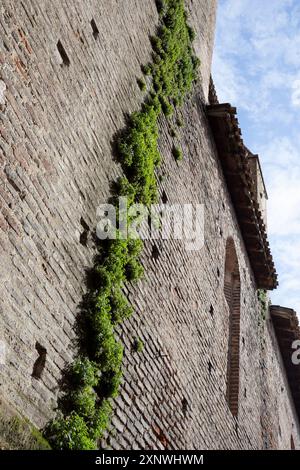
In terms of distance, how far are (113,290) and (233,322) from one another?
535 cm

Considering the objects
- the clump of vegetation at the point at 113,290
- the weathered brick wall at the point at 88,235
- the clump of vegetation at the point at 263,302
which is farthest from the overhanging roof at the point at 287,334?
the clump of vegetation at the point at 113,290

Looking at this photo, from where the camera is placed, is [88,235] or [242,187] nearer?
[88,235]

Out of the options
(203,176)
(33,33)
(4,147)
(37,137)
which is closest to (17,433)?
(4,147)

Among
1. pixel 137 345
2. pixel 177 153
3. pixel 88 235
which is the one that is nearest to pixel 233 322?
pixel 177 153

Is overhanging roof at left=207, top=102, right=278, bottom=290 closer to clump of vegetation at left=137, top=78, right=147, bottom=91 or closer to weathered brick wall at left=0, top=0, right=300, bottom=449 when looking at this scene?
weathered brick wall at left=0, top=0, right=300, bottom=449

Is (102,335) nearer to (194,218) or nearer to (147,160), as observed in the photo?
(147,160)

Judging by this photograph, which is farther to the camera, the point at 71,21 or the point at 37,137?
the point at 71,21

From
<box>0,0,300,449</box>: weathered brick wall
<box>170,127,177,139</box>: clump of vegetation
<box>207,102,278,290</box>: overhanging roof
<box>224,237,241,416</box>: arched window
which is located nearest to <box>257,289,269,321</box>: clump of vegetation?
<box>207,102,278,290</box>: overhanging roof

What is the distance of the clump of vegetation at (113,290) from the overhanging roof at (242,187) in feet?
7.03

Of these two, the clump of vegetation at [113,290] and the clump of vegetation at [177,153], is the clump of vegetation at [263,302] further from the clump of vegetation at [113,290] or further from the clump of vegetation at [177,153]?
the clump of vegetation at [113,290]

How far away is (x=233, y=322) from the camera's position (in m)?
9.74

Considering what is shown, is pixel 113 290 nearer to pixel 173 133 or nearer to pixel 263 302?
pixel 173 133

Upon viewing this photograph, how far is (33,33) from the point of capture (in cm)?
433

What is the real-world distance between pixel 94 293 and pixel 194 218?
347cm
